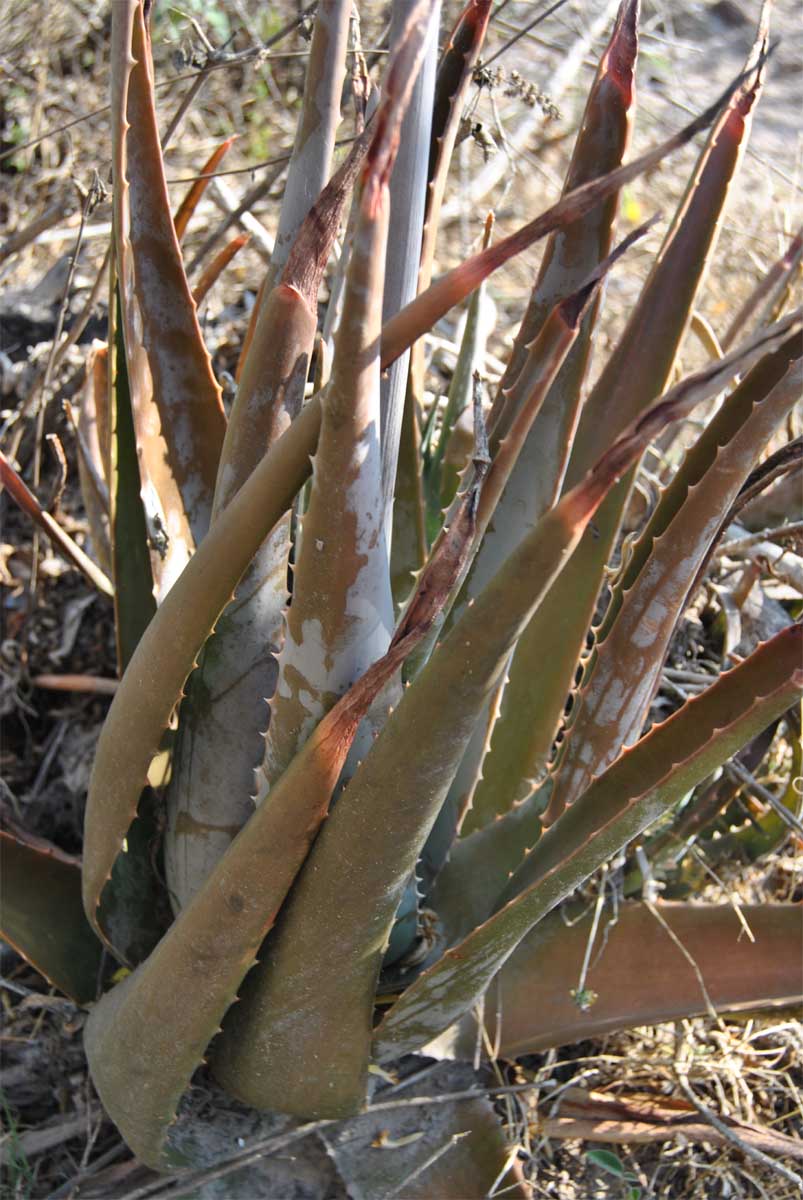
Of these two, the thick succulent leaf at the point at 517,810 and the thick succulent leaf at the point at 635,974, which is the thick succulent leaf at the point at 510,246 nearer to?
the thick succulent leaf at the point at 517,810

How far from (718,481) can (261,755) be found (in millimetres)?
468

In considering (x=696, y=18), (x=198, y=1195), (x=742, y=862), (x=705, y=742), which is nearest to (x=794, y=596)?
(x=742, y=862)

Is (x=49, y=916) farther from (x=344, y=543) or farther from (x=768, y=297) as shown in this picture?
(x=768, y=297)

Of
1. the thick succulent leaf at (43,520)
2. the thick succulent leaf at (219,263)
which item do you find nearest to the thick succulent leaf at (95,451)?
the thick succulent leaf at (43,520)

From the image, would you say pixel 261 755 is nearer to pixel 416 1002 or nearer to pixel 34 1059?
pixel 416 1002

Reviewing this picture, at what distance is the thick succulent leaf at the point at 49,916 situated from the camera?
1112 millimetres

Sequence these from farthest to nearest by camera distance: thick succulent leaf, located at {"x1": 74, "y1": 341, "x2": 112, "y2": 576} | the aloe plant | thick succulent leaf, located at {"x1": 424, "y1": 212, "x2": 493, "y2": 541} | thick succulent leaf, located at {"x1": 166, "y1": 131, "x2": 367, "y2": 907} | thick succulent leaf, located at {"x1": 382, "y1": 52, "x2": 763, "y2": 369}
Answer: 1. thick succulent leaf, located at {"x1": 74, "y1": 341, "x2": 112, "y2": 576}
2. thick succulent leaf, located at {"x1": 424, "y1": 212, "x2": 493, "y2": 541}
3. thick succulent leaf, located at {"x1": 166, "y1": 131, "x2": 367, "y2": 907}
4. the aloe plant
5. thick succulent leaf, located at {"x1": 382, "y1": 52, "x2": 763, "y2": 369}

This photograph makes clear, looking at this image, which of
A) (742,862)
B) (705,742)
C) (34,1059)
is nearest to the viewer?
(705,742)

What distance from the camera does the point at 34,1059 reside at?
1.32 meters

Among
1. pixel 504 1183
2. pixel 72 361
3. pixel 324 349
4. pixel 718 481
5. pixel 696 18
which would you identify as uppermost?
pixel 696 18

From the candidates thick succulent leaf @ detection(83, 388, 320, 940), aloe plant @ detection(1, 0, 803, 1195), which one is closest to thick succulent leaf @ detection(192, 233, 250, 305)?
aloe plant @ detection(1, 0, 803, 1195)

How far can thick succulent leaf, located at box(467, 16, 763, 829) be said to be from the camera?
1018 millimetres

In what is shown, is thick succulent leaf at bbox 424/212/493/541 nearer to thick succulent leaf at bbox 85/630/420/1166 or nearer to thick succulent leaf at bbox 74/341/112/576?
thick succulent leaf at bbox 74/341/112/576

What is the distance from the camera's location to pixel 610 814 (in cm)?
88
